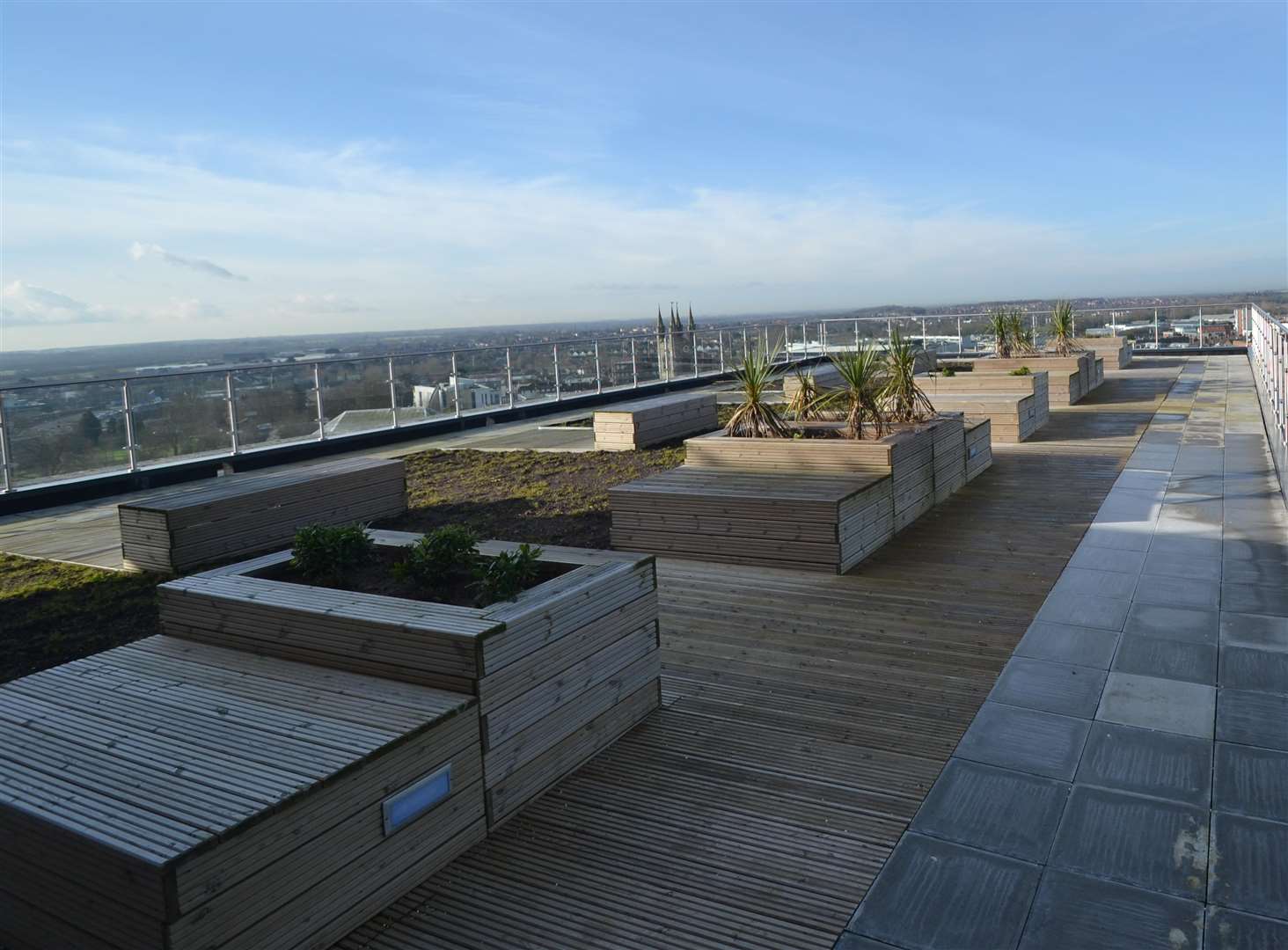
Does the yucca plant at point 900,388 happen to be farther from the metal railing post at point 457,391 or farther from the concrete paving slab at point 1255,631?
the metal railing post at point 457,391

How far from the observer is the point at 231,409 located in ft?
36.3

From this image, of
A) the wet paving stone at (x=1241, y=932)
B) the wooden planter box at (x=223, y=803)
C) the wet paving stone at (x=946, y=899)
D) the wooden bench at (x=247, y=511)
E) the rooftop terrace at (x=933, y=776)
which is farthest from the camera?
the wooden bench at (x=247, y=511)

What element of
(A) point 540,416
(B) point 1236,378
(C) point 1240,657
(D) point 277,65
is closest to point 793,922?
(C) point 1240,657

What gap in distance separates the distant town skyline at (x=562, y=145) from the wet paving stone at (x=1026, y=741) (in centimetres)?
1124

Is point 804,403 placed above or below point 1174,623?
above

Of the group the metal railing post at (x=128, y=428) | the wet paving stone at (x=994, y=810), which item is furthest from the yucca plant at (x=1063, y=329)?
the wet paving stone at (x=994, y=810)

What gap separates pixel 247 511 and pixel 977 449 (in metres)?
6.72

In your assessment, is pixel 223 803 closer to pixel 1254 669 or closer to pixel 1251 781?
pixel 1251 781

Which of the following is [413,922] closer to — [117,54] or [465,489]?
[465,489]

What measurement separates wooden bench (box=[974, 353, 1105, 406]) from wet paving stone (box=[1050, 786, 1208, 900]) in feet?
41.0

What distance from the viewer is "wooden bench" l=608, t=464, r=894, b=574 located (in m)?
6.28

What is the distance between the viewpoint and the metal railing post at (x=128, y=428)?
396 inches

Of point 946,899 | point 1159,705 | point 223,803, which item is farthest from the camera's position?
point 1159,705

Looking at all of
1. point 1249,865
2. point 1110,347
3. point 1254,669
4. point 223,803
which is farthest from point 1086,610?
point 1110,347
